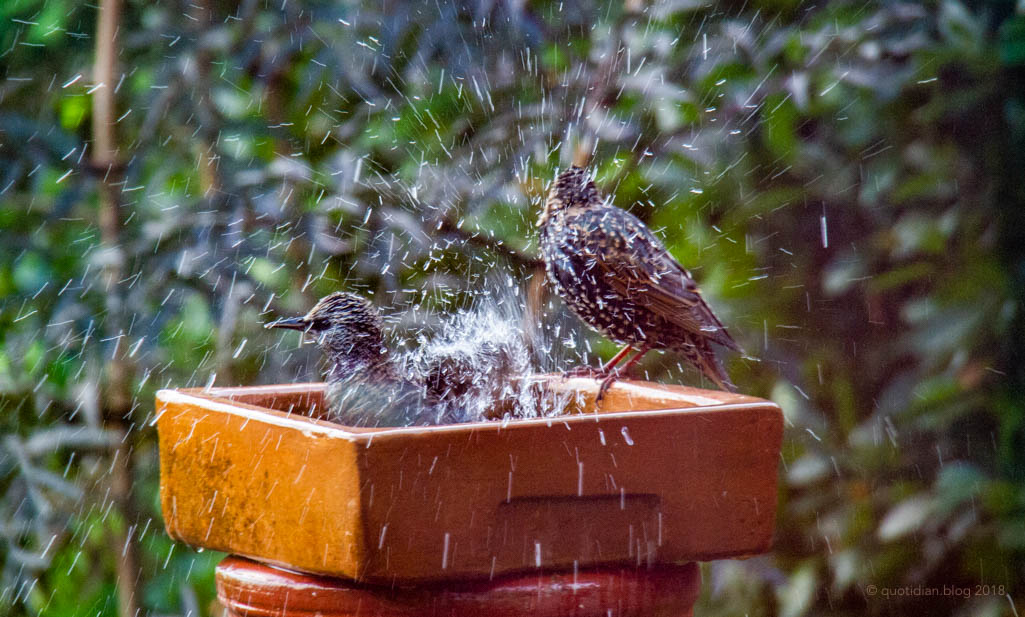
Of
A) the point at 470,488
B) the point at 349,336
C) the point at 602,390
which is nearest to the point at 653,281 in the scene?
the point at 602,390

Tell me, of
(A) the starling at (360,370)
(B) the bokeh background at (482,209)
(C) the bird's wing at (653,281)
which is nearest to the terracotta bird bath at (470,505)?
(A) the starling at (360,370)

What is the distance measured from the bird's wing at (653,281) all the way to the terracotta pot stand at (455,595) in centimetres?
72

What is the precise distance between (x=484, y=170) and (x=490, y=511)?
1092 mm

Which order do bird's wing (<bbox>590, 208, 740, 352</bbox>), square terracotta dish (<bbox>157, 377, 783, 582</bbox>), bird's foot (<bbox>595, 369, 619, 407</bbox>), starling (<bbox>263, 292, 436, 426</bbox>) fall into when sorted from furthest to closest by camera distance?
bird's wing (<bbox>590, 208, 740, 352</bbox>), bird's foot (<bbox>595, 369, 619, 407</bbox>), starling (<bbox>263, 292, 436, 426</bbox>), square terracotta dish (<bbox>157, 377, 783, 582</bbox>)

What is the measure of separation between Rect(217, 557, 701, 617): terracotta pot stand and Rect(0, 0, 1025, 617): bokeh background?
2.66ft

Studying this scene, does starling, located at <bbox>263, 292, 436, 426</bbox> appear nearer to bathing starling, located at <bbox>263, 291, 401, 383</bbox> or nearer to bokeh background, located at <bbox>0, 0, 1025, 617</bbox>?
bathing starling, located at <bbox>263, 291, 401, 383</bbox>

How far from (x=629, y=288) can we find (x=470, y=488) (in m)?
0.84

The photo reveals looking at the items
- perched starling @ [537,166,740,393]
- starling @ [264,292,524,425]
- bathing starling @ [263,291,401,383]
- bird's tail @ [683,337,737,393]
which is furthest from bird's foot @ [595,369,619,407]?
bird's tail @ [683,337,737,393]

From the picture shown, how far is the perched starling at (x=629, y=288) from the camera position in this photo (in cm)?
164

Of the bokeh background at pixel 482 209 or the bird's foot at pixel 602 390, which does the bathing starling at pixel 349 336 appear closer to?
the bird's foot at pixel 602 390

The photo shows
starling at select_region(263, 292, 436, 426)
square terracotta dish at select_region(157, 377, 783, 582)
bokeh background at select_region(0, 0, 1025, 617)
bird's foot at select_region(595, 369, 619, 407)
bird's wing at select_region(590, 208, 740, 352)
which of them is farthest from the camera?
bokeh background at select_region(0, 0, 1025, 617)

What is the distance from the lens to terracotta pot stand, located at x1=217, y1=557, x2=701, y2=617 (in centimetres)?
87

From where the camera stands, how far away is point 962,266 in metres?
2.12

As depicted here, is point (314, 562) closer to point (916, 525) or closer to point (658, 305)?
point (658, 305)
